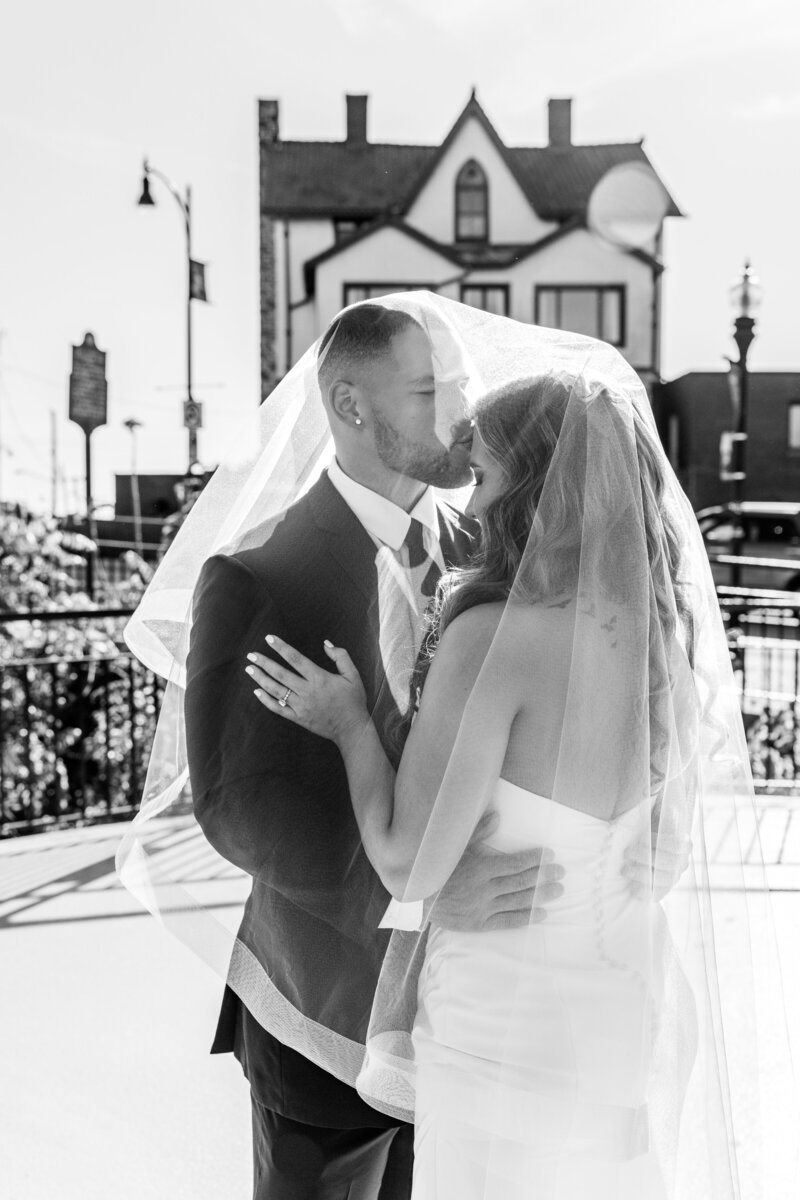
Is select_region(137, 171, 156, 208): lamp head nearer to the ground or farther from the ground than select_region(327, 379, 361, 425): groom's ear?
farther from the ground

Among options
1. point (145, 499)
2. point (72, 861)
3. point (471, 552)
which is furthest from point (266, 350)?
point (471, 552)

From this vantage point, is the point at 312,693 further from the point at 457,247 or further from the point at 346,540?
the point at 457,247

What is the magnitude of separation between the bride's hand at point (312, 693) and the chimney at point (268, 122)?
24.0 meters

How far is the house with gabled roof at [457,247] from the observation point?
68.3 ft

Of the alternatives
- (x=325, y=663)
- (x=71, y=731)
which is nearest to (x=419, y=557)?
(x=325, y=663)

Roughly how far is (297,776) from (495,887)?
0.31 m

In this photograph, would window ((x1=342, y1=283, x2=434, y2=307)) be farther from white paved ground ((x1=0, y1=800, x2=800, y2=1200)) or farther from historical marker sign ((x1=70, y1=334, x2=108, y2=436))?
white paved ground ((x1=0, y1=800, x2=800, y2=1200))

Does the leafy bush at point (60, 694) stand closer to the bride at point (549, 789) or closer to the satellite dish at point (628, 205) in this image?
the bride at point (549, 789)

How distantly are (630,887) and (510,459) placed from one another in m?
0.56

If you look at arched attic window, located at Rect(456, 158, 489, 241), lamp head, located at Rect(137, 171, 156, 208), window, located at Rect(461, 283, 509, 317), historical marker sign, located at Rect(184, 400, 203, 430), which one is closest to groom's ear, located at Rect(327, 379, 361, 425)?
historical marker sign, located at Rect(184, 400, 203, 430)

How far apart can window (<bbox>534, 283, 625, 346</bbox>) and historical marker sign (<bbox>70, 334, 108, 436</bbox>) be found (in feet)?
43.3

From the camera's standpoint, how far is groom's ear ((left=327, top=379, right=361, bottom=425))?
150cm

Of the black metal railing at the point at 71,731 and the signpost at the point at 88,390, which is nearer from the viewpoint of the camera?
the black metal railing at the point at 71,731

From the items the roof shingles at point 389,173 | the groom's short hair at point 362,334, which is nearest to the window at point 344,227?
the roof shingles at point 389,173
